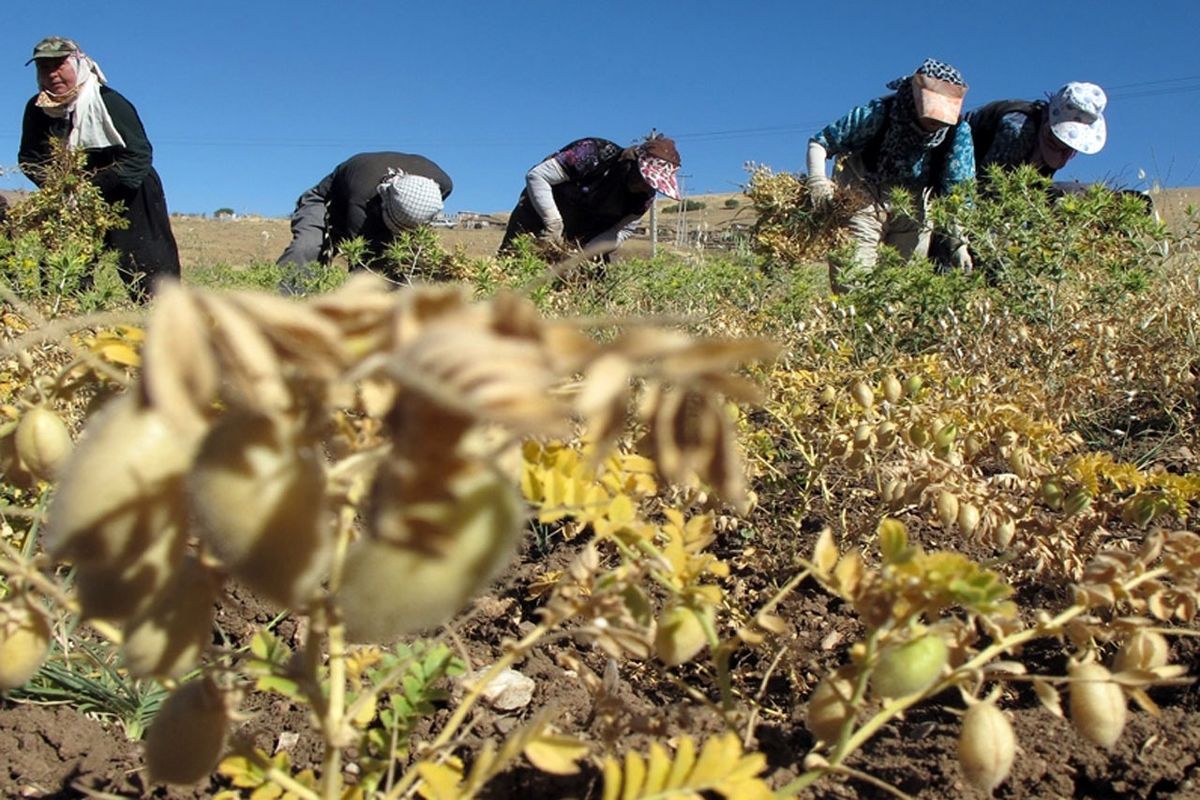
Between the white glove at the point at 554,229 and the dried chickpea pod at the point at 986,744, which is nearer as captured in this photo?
the dried chickpea pod at the point at 986,744

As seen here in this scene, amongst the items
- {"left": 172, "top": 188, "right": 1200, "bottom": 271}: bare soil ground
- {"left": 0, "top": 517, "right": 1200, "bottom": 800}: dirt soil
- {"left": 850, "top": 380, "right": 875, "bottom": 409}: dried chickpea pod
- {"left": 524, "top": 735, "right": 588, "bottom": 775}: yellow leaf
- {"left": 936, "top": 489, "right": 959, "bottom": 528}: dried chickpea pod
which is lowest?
{"left": 0, "top": 517, "right": 1200, "bottom": 800}: dirt soil

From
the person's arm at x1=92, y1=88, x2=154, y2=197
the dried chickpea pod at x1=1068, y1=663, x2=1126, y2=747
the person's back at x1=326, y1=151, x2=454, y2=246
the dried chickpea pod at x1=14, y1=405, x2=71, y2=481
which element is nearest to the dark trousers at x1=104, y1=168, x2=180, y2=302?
the person's arm at x1=92, y1=88, x2=154, y2=197

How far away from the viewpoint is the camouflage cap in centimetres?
412

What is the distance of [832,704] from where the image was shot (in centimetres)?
84

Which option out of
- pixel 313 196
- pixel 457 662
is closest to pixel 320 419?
pixel 457 662

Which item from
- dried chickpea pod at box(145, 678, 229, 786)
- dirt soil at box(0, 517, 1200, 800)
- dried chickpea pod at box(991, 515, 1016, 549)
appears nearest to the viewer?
dried chickpea pod at box(145, 678, 229, 786)

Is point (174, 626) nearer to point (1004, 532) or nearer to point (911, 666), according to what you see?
point (911, 666)

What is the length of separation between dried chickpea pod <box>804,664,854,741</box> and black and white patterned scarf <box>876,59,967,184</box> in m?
3.77

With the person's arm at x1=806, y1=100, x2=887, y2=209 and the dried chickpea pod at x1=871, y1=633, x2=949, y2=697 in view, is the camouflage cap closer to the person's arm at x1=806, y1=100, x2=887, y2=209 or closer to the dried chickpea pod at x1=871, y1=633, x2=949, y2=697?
the person's arm at x1=806, y1=100, x2=887, y2=209

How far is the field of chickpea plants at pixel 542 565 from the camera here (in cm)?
42

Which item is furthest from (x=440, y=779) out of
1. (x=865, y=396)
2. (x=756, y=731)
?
(x=865, y=396)

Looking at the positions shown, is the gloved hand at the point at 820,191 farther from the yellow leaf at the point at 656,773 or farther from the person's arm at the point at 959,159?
the yellow leaf at the point at 656,773

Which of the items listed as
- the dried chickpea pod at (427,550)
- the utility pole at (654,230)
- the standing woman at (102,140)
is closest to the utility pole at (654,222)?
the utility pole at (654,230)

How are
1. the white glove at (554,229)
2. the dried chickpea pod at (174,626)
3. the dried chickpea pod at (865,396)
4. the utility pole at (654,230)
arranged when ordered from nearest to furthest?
the dried chickpea pod at (174,626) < the dried chickpea pod at (865,396) < the white glove at (554,229) < the utility pole at (654,230)
